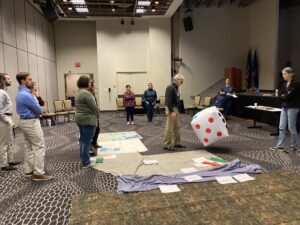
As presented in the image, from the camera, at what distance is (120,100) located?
1045 cm

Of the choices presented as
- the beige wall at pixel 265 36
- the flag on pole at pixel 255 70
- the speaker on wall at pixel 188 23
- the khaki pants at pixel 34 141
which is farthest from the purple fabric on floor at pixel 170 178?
the speaker on wall at pixel 188 23

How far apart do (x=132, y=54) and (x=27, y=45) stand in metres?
4.86

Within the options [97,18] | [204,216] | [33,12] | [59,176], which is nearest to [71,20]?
[97,18]

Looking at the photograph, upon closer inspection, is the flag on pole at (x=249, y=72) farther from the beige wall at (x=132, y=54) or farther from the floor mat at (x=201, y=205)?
the floor mat at (x=201, y=205)

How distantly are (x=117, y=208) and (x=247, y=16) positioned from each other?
38.8 ft

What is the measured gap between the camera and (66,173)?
372 centimetres

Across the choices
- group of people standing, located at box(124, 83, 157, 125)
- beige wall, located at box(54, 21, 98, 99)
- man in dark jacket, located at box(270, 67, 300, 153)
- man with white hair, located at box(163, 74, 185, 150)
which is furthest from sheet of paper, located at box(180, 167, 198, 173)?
beige wall, located at box(54, 21, 98, 99)

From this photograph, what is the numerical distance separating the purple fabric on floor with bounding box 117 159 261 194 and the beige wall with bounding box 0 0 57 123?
18.0 feet

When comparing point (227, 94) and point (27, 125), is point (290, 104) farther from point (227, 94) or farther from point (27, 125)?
point (27, 125)

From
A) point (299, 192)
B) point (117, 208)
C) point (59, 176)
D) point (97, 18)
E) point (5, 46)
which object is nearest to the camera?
point (117, 208)

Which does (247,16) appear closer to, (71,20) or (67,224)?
(71,20)

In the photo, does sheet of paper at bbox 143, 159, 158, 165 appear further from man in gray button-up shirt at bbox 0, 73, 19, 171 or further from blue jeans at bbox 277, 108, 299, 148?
blue jeans at bbox 277, 108, 299, 148

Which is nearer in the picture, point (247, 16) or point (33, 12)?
point (33, 12)

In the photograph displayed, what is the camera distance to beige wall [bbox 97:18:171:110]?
1143cm
